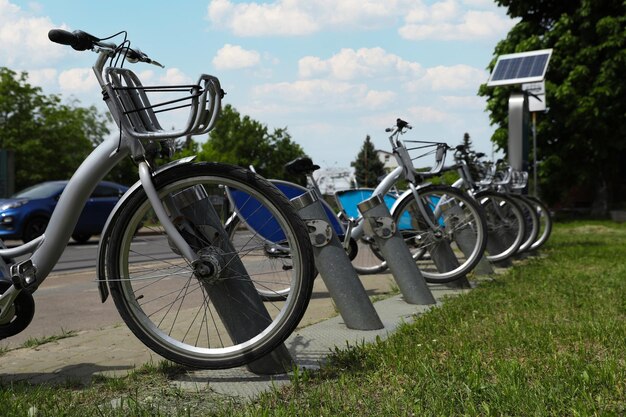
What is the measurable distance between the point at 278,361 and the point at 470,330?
1263mm

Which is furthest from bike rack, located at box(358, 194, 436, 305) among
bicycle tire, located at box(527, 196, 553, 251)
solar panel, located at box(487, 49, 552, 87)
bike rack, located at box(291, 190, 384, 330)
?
solar panel, located at box(487, 49, 552, 87)

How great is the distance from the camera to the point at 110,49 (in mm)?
3285

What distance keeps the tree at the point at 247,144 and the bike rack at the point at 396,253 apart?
5148cm

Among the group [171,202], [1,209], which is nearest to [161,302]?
[171,202]

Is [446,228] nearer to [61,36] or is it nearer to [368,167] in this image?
[61,36]

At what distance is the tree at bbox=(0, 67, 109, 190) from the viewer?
1587 inches

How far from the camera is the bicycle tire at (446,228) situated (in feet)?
21.6

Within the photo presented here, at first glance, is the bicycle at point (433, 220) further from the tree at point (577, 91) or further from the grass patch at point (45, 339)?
the tree at point (577, 91)

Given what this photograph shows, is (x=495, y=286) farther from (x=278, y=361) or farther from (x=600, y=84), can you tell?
(x=600, y=84)

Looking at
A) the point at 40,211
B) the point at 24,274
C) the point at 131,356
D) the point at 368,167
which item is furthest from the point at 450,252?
the point at 40,211

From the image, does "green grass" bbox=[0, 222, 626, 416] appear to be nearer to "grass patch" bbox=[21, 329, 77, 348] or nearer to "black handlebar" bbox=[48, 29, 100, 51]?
"grass patch" bbox=[21, 329, 77, 348]

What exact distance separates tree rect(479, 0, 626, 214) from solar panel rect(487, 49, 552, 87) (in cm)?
1167

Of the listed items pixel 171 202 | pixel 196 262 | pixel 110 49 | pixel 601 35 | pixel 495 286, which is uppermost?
pixel 601 35

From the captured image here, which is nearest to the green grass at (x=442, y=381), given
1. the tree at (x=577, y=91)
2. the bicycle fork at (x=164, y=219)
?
the bicycle fork at (x=164, y=219)
